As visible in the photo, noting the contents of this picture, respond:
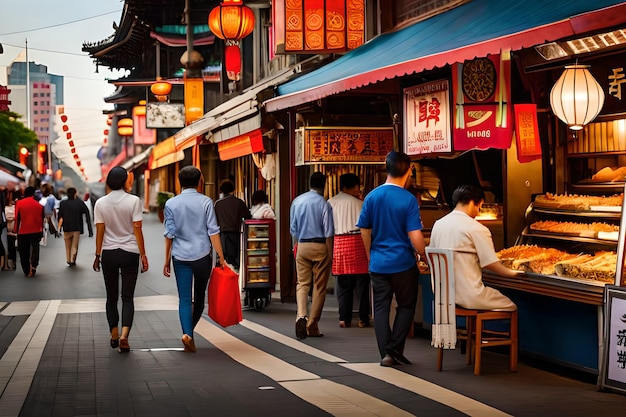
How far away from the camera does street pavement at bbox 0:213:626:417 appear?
27.3ft

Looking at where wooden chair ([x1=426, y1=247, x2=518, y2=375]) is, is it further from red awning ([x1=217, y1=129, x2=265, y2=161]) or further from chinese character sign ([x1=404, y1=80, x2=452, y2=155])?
red awning ([x1=217, y1=129, x2=265, y2=161])

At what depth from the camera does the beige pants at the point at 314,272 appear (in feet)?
42.4

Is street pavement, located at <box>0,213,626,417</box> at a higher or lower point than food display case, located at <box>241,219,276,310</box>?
lower

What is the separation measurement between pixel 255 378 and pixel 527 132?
4968 mm

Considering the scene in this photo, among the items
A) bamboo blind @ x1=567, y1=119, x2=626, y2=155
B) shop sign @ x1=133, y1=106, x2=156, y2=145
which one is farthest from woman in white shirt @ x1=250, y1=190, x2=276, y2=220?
shop sign @ x1=133, y1=106, x2=156, y2=145

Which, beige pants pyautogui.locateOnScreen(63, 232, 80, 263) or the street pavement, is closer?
the street pavement

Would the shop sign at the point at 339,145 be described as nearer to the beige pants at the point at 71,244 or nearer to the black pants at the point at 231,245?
the black pants at the point at 231,245

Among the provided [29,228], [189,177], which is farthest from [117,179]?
[29,228]

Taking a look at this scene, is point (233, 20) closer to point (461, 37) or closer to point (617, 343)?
point (461, 37)

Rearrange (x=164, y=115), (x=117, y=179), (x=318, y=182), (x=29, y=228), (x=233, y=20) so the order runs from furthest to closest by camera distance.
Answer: (x=164, y=115) < (x=29, y=228) < (x=233, y=20) < (x=318, y=182) < (x=117, y=179)

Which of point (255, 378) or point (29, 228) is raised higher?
point (29, 228)

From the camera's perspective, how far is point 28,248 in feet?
79.1

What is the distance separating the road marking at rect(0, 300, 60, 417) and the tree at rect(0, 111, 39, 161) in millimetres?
65282

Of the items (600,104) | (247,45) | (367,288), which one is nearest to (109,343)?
(367,288)
